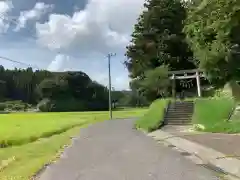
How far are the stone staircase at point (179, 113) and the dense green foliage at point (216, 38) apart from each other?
159 inches

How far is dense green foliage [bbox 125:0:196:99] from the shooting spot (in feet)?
147

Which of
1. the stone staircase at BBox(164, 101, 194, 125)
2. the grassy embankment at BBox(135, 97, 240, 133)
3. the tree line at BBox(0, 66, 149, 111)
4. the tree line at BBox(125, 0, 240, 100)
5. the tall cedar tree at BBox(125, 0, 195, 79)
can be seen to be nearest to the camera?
the grassy embankment at BBox(135, 97, 240, 133)

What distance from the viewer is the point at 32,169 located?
1144cm

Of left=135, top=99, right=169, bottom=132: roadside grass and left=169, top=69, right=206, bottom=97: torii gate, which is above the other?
left=169, top=69, right=206, bottom=97: torii gate

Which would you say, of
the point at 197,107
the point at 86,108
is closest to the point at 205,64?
the point at 197,107

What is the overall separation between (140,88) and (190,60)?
23.9ft

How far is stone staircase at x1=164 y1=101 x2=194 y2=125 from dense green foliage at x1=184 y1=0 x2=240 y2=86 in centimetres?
403

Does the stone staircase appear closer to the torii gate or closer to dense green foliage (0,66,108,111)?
the torii gate

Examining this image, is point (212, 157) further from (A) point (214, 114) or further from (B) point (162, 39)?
(B) point (162, 39)

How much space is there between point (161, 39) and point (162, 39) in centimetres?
19

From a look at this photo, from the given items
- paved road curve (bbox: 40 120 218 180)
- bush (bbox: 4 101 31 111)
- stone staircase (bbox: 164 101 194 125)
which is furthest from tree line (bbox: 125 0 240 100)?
bush (bbox: 4 101 31 111)

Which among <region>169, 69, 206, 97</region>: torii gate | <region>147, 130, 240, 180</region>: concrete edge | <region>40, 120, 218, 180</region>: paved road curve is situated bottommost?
<region>40, 120, 218, 180</region>: paved road curve

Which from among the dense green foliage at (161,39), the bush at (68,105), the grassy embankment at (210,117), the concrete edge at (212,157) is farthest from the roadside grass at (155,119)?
the bush at (68,105)

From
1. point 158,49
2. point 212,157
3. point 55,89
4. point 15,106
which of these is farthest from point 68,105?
point 212,157
